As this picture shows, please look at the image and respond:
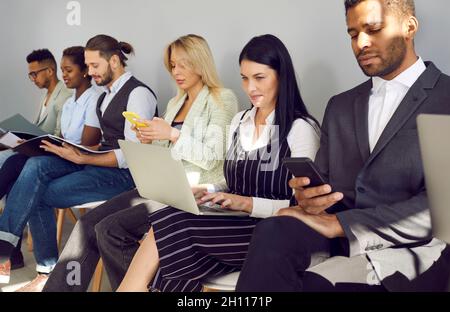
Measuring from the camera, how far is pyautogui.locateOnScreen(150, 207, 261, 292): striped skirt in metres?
1.59

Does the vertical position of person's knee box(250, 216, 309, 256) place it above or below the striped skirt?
above

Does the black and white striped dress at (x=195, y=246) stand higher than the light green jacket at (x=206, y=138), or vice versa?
the light green jacket at (x=206, y=138)

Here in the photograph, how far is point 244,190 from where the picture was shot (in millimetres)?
1865

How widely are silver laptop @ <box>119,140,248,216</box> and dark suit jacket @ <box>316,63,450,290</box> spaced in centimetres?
32

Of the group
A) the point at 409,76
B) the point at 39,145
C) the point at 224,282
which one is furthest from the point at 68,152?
the point at 409,76

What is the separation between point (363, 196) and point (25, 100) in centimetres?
310

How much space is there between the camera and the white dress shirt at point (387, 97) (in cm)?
150

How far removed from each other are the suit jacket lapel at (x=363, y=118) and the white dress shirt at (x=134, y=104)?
1157mm

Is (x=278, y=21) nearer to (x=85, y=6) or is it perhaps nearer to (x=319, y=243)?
(x=319, y=243)

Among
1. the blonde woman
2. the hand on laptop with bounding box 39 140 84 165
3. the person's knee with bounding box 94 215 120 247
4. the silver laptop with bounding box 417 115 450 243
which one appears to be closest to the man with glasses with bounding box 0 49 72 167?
the hand on laptop with bounding box 39 140 84 165

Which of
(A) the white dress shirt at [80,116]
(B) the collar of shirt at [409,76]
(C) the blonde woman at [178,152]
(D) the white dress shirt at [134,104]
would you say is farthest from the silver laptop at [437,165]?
(A) the white dress shirt at [80,116]

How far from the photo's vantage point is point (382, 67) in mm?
1509

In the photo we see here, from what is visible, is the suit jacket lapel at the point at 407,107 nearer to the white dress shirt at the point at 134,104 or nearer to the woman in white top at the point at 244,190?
the woman in white top at the point at 244,190

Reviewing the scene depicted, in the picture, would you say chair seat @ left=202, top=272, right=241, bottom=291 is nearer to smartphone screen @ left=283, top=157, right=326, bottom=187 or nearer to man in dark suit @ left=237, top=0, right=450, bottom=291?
man in dark suit @ left=237, top=0, right=450, bottom=291
